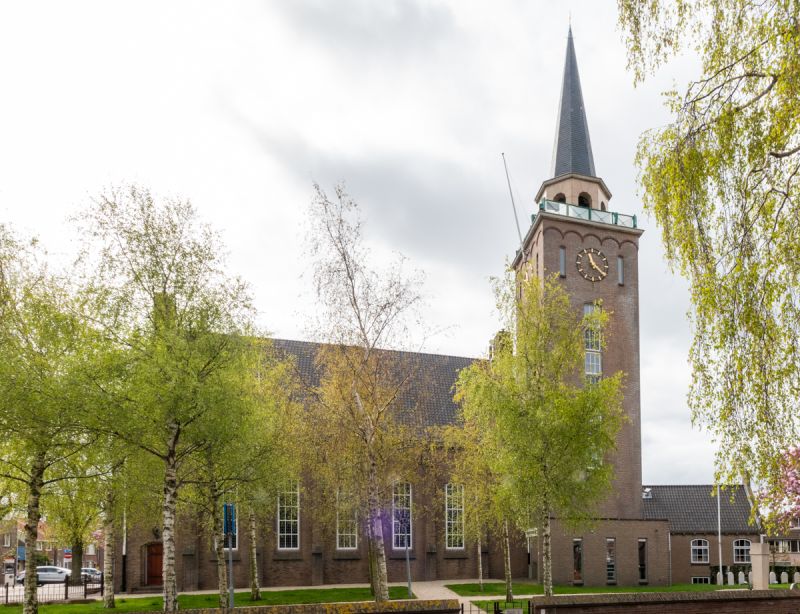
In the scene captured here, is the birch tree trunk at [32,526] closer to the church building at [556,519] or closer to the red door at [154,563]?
the church building at [556,519]

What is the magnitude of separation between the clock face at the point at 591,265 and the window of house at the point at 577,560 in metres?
15.2

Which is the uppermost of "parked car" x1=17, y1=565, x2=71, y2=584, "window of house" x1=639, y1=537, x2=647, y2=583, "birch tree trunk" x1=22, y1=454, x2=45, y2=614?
"birch tree trunk" x1=22, y1=454, x2=45, y2=614

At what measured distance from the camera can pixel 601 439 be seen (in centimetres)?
2366

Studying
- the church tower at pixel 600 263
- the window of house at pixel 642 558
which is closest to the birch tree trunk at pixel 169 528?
the church tower at pixel 600 263

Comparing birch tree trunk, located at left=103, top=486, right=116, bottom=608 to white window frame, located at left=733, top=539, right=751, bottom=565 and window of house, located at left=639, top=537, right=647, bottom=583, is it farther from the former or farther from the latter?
white window frame, located at left=733, top=539, right=751, bottom=565

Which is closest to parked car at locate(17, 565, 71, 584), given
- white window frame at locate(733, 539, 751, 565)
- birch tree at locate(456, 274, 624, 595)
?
birch tree at locate(456, 274, 624, 595)

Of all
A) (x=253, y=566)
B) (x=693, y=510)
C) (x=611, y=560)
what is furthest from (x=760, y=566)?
(x=693, y=510)

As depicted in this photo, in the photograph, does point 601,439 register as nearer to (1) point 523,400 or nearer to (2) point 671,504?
(1) point 523,400

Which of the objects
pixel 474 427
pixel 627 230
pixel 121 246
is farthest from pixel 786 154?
pixel 627 230

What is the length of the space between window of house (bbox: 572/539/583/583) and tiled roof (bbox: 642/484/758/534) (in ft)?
27.0

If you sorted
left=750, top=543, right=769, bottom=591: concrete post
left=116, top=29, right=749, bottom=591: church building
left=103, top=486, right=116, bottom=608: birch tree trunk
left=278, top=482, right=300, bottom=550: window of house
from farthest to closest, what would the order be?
1. left=278, top=482, right=300, bottom=550: window of house
2. left=116, top=29, right=749, bottom=591: church building
3. left=103, top=486, right=116, bottom=608: birch tree trunk
4. left=750, top=543, right=769, bottom=591: concrete post

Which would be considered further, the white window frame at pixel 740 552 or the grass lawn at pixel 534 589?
the white window frame at pixel 740 552

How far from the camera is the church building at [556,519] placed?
3619cm

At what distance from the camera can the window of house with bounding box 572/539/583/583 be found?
37.0 metres
